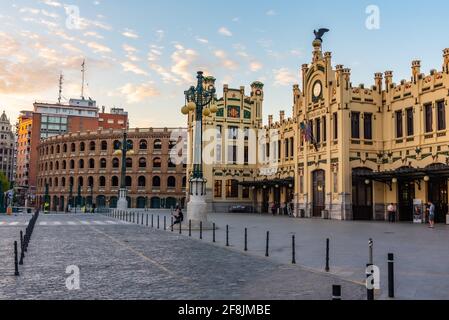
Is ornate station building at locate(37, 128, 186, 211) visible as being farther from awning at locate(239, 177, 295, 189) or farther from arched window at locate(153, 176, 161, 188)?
awning at locate(239, 177, 295, 189)

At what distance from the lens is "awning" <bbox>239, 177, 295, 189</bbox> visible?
51.2 metres

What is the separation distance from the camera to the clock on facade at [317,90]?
146 ft

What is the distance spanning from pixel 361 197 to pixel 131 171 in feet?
169

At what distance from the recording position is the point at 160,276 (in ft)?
36.4

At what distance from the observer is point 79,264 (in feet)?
42.9

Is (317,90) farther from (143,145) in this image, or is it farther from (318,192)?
(143,145)

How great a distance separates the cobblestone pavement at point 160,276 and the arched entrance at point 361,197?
83.2ft

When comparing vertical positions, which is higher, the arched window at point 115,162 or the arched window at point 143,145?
the arched window at point 143,145

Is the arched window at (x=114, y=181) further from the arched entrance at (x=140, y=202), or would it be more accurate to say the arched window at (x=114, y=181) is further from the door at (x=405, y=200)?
the door at (x=405, y=200)

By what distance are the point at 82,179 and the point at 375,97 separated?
61.0m

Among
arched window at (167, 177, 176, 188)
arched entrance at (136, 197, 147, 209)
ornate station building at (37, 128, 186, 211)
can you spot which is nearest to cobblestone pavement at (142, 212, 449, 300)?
ornate station building at (37, 128, 186, 211)

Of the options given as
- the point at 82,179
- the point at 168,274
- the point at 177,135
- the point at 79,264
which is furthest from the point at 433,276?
the point at 82,179

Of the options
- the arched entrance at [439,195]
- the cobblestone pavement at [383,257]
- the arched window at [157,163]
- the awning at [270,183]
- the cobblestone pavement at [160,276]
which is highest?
the arched window at [157,163]

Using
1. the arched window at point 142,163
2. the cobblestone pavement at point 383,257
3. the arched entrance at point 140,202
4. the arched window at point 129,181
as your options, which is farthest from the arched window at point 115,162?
the cobblestone pavement at point 383,257
